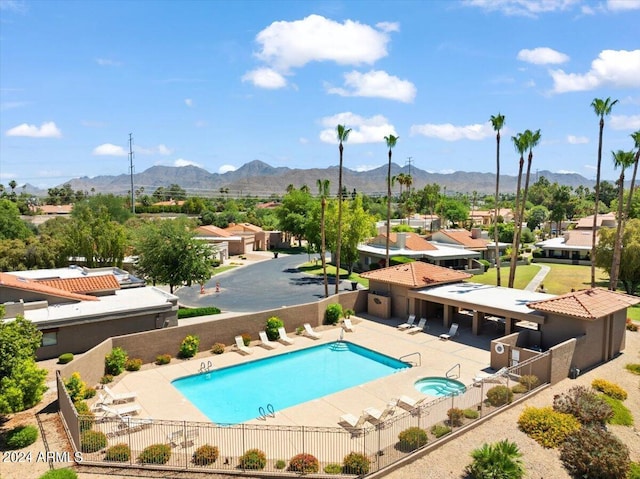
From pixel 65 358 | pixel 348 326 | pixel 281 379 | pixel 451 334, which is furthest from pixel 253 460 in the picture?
pixel 451 334

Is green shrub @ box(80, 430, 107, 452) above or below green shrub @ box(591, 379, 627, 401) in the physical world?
above

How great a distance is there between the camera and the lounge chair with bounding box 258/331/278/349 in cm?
2928

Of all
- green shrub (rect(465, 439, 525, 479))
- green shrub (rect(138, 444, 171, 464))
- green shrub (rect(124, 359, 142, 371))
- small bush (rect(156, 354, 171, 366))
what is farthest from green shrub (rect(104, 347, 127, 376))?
green shrub (rect(465, 439, 525, 479))

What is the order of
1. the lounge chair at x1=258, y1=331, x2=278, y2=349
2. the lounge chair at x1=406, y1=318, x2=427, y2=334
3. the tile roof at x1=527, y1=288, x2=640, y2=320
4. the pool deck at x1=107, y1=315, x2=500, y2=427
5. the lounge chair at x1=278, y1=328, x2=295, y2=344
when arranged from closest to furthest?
1. the pool deck at x1=107, y1=315, x2=500, y2=427
2. the tile roof at x1=527, y1=288, x2=640, y2=320
3. the lounge chair at x1=258, y1=331, x2=278, y2=349
4. the lounge chair at x1=278, y1=328, x2=295, y2=344
5. the lounge chair at x1=406, y1=318, x2=427, y2=334

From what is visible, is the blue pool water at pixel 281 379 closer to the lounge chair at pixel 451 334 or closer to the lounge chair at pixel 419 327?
the lounge chair at pixel 419 327

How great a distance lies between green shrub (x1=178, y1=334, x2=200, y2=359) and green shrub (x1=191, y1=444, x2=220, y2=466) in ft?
39.2

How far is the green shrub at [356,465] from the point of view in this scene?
15094 millimetres

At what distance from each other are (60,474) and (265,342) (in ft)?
52.4

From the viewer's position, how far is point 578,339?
79.1 ft

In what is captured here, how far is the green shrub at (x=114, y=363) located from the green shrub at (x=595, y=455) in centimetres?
2050

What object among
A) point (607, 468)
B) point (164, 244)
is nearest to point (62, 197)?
point (164, 244)

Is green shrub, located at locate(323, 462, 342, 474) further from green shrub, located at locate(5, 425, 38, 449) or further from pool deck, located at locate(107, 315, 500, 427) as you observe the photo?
green shrub, located at locate(5, 425, 38, 449)

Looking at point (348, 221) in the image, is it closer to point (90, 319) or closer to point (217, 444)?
point (90, 319)

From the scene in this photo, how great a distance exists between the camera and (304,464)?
15.2 meters
